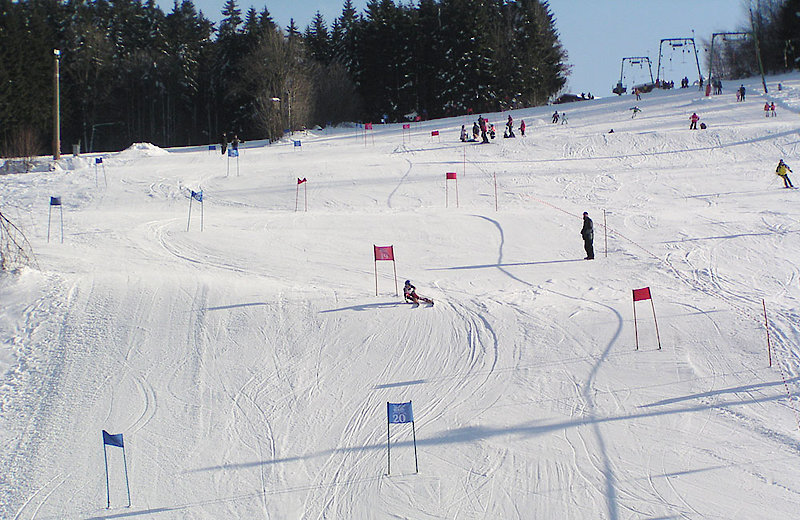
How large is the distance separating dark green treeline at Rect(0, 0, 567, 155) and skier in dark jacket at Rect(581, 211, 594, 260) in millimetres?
38725

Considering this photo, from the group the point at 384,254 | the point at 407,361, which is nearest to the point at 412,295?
the point at 384,254

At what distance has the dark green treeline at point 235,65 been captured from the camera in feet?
196

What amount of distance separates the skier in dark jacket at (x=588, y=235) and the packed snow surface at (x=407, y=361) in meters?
0.48

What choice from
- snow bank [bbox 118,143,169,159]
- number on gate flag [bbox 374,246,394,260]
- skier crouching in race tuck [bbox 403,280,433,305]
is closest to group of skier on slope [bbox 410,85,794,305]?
skier crouching in race tuck [bbox 403,280,433,305]

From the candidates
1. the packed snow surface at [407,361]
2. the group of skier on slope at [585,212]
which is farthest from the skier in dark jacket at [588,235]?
the packed snow surface at [407,361]

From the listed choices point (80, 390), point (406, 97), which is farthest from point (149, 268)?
point (406, 97)

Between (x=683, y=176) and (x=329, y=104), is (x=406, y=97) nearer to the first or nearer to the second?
(x=329, y=104)

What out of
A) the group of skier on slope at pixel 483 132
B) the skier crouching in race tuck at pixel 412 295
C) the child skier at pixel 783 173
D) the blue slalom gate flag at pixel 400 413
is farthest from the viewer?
the group of skier on slope at pixel 483 132

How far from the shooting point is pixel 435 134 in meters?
40.8

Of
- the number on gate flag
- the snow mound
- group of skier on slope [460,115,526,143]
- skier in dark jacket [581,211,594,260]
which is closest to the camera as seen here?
the number on gate flag

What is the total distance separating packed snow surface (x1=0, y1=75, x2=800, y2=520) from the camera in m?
9.87

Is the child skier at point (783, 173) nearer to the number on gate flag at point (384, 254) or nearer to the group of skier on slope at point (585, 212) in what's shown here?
the group of skier on slope at point (585, 212)

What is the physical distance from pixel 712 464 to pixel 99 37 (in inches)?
2736

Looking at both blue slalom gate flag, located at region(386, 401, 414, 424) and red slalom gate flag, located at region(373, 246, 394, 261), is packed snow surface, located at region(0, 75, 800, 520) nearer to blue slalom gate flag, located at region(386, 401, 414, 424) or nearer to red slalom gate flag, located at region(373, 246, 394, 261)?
red slalom gate flag, located at region(373, 246, 394, 261)
